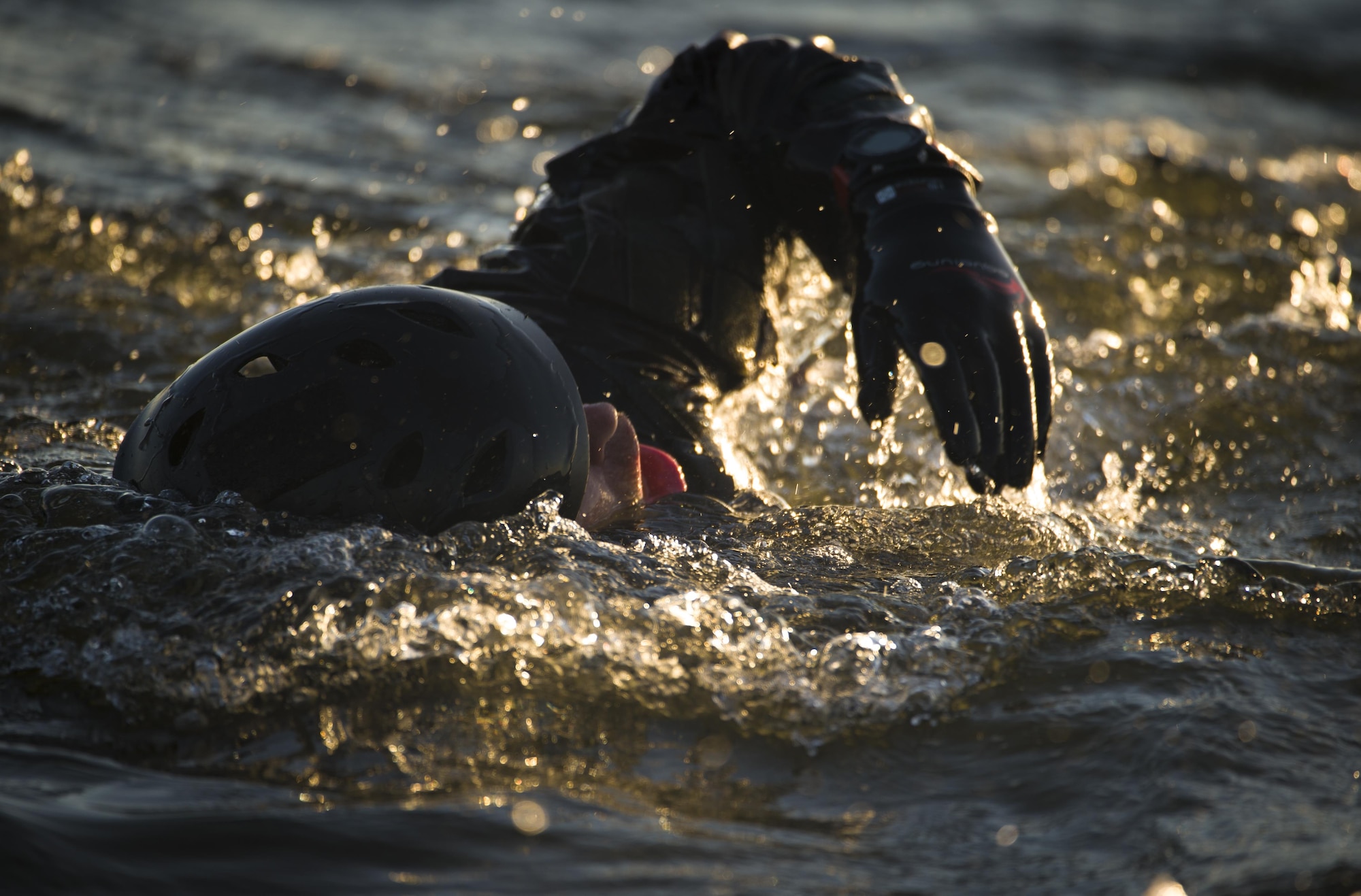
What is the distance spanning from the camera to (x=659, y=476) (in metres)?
2.99

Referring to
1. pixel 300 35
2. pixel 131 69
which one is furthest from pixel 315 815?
pixel 300 35

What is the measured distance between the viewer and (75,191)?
6.36 metres

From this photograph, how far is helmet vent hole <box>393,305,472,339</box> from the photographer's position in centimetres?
264

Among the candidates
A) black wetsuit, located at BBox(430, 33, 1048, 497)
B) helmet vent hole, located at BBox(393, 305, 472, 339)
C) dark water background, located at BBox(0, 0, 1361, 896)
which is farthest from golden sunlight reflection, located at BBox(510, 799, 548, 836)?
A: black wetsuit, located at BBox(430, 33, 1048, 497)

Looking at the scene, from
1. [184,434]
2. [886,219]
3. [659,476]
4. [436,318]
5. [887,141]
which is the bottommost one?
[659,476]

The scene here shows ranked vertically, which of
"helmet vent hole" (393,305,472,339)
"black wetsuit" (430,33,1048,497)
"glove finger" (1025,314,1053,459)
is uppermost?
"black wetsuit" (430,33,1048,497)

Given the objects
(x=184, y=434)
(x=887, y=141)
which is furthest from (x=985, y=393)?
(x=184, y=434)

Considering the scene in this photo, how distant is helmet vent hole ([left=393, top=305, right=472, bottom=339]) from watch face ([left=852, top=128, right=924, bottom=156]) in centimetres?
124

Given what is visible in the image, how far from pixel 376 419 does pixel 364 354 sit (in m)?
0.17

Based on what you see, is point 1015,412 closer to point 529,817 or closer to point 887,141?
point 887,141

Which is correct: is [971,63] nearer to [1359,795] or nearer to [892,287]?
[892,287]

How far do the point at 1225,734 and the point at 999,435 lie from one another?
94 centimetres

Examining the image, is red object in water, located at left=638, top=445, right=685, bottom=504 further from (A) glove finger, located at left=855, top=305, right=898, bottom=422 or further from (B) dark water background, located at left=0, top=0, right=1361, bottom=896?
(A) glove finger, located at left=855, top=305, right=898, bottom=422

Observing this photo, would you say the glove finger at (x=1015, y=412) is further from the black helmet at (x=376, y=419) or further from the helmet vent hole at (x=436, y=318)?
the helmet vent hole at (x=436, y=318)
